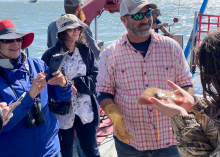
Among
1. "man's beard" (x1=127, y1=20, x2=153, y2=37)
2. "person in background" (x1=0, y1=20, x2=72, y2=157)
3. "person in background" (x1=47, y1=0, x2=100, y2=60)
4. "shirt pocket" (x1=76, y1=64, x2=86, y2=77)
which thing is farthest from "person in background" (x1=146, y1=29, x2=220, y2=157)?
"person in background" (x1=47, y1=0, x2=100, y2=60)

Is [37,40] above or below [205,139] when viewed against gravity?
below

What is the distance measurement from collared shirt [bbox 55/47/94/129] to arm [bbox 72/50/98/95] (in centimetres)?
7

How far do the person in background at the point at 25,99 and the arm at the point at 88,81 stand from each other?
0.40 m

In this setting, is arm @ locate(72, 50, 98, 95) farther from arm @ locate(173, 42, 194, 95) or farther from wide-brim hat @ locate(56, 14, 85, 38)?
arm @ locate(173, 42, 194, 95)

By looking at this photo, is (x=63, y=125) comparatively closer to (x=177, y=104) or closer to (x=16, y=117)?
(x=16, y=117)

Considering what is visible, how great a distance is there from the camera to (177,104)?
5.14 feet

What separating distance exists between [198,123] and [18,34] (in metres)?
1.57

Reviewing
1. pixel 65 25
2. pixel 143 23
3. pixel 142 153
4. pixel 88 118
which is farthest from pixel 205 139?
pixel 65 25

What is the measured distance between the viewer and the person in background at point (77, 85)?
268 cm

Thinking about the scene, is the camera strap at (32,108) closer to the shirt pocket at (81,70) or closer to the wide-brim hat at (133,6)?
the shirt pocket at (81,70)

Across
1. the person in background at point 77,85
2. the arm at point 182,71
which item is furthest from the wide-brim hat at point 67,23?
the arm at point 182,71

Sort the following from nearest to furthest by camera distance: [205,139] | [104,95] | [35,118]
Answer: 1. [205,139]
2. [35,118]
3. [104,95]

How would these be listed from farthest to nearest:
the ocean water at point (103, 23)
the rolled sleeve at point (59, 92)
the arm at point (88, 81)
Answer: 1. the ocean water at point (103, 23)
2. the arm at point (88, 81)
3. the rolled sleeve at point (59, 92)

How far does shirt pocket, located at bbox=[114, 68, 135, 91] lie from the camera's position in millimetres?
2156
